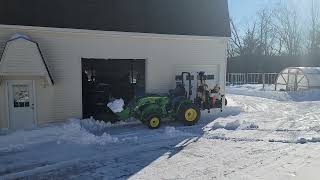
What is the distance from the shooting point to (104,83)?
620 inches

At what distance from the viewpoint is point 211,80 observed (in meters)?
18.1

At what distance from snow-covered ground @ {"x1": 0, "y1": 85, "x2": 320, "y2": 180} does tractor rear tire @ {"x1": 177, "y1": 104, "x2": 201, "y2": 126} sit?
26cm

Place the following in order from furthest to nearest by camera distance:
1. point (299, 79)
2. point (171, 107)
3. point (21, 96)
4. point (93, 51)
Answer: point (299, 79) < point (93, 51) < point (171, 107) < point (21, 96)

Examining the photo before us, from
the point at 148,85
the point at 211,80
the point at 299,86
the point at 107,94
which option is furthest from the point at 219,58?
the point at 299,86

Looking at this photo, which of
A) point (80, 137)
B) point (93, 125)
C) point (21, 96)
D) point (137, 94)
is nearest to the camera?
point (80, 137)

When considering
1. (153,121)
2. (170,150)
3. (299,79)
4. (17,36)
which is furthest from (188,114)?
(299,79)

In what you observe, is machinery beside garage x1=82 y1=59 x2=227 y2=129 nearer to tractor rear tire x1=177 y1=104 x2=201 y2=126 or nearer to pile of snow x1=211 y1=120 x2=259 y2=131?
tractor rear tire x1=177 y1=104 x2=201 y2=126

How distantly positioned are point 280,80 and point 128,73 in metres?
15.4

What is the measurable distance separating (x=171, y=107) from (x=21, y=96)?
5.31 metres

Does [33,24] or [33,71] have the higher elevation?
[33,24]

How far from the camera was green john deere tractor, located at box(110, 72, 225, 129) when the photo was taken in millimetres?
13867

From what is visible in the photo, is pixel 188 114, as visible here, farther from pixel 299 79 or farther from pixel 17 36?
pixel 299 79

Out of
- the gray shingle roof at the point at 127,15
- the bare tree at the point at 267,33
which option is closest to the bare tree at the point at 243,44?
the bare tree at the point at 267,33

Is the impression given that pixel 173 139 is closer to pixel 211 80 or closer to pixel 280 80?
pixel 211 80
